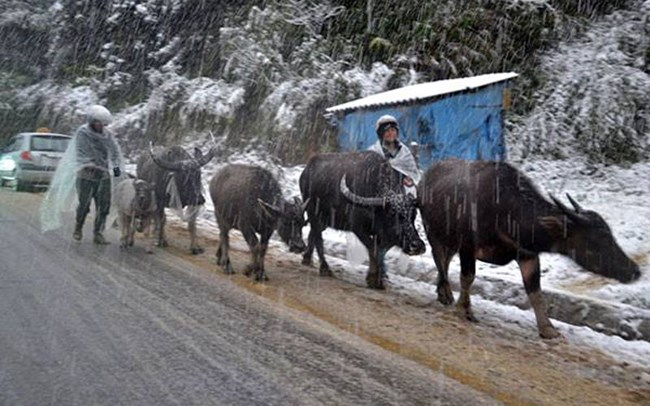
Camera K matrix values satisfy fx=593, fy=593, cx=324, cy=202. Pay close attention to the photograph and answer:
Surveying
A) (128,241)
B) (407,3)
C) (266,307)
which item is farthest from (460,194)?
(407,3)

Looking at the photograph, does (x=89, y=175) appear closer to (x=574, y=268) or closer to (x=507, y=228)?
(x=507, y=228)

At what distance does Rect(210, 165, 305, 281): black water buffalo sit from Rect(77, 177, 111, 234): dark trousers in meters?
2.66

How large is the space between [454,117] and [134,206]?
7973mm

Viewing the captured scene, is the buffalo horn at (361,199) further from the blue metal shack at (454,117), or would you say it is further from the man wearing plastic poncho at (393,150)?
the blue metal shack at (454,117)

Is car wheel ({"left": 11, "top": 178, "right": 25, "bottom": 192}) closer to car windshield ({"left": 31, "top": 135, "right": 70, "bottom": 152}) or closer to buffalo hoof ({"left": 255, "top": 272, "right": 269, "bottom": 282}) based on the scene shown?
car windshield ({"left": 31, "top": 135, "right": 70, "bottom": 152})

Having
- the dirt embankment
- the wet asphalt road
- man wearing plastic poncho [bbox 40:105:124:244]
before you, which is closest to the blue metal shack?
man wearing plastic poncho [bbox 40:105:124:244]

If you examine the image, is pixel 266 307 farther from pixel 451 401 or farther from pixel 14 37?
pixel 14 37

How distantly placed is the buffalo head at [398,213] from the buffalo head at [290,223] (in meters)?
0.82

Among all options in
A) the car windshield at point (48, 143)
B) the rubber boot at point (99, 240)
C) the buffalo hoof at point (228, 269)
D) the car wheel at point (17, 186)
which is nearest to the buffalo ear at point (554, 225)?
the buffalo hoof at point (228, 269)

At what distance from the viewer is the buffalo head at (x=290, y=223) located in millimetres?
7301

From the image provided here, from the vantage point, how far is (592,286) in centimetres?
782

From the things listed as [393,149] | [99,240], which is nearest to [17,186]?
[99,240]

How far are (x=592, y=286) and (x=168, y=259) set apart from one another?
5.93 metres

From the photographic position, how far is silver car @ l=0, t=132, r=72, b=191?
17156 millimetres
